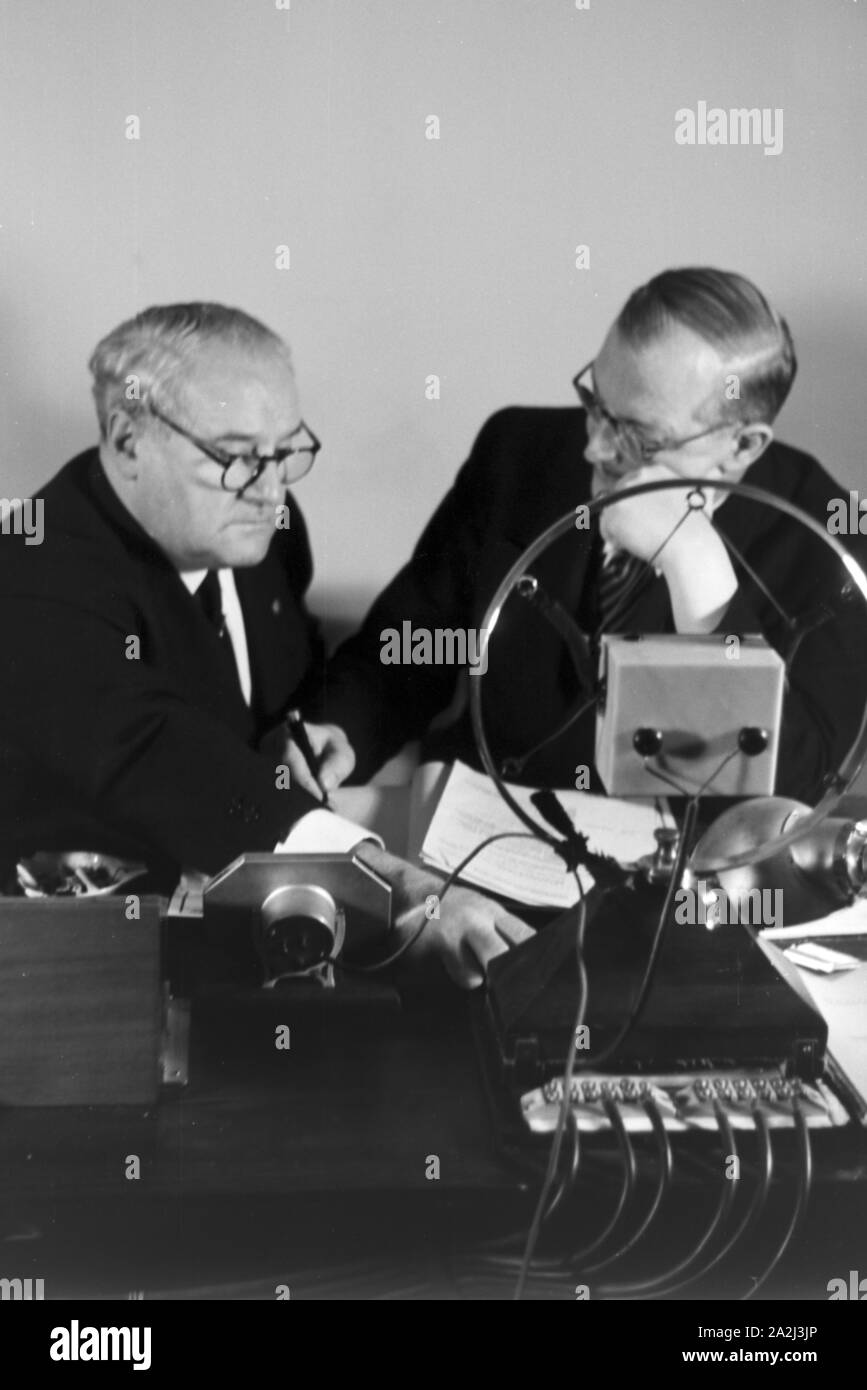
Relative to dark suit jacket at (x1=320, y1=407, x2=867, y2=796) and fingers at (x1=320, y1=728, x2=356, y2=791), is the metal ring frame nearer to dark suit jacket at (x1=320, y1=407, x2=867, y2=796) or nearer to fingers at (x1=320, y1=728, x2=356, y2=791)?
dark suit jacket at (x1=320, y1=407, x2=867, y2=796)

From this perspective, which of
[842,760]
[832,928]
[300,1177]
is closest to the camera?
[300,1177]

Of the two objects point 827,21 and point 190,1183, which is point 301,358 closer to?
point 827,21

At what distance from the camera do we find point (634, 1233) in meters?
1.04

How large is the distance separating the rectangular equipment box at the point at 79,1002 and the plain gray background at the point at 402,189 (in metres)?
0.69

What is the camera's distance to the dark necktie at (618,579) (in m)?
1.46

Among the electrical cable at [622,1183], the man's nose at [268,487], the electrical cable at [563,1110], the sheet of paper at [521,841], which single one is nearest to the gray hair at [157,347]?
the man's nose at [268,487]

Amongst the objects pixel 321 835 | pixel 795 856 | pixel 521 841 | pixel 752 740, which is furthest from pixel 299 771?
pixel 752 740

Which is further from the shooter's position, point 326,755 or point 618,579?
point 326,755

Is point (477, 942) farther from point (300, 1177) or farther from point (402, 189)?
point (402, 189)

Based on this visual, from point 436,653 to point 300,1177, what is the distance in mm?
841

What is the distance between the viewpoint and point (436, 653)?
1727 millimetres

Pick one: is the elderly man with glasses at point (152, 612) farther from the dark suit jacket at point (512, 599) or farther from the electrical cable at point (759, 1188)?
the electrical cable at point (759, 1188)
